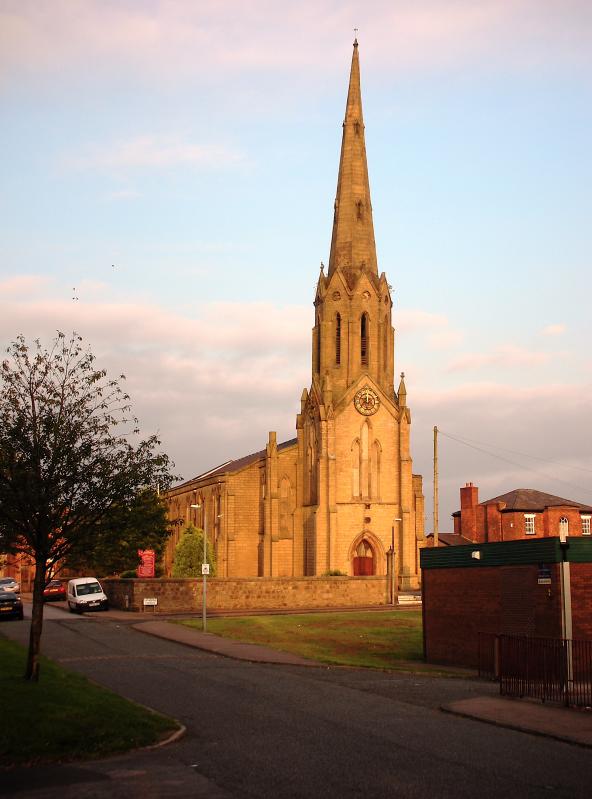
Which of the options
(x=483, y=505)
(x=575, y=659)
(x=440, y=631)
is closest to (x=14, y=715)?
(x=575, y=659)

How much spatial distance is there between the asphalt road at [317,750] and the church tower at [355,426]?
4711cm

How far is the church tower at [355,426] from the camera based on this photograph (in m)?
72.9

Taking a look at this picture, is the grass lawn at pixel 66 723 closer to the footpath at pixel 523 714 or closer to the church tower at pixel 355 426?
the footpath at pixel 523 714

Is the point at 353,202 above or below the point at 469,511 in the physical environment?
above

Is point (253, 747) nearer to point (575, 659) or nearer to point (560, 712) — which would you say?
point (560, 712)

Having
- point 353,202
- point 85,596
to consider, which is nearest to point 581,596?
point 85,596

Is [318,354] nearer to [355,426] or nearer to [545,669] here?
[355,426]

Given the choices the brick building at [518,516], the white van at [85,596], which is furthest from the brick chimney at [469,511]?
the white van at [85,596]

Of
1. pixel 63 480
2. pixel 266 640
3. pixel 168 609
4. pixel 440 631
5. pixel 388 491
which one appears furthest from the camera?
pixel 388 491

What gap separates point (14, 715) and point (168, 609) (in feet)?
124

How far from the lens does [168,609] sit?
53.8m

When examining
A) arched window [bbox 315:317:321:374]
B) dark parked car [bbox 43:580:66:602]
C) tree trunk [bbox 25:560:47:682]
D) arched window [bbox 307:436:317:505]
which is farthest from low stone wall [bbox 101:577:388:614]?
tree trunk [bbox 25:560:47:682]

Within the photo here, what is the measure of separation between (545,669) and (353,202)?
203 ft

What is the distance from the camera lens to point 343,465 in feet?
244
